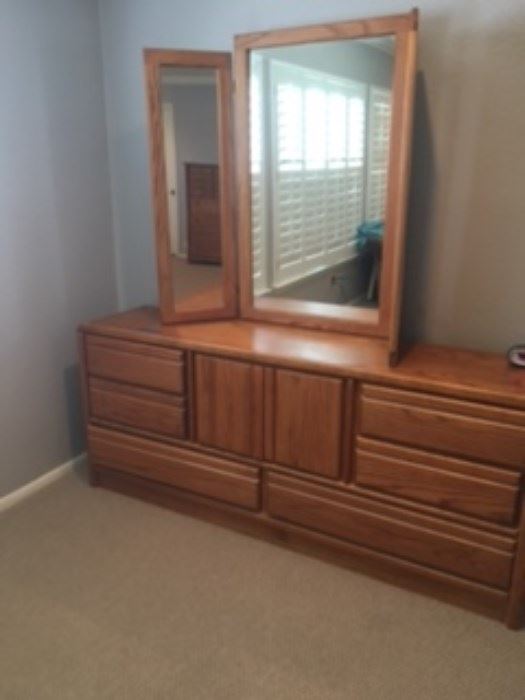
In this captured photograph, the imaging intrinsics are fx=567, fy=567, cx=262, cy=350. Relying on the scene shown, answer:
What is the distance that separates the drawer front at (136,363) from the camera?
83.5 inches

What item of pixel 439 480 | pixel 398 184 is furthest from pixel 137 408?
pixel 398 184

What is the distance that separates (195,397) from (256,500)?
441 mm

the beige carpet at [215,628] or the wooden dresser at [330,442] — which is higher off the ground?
the wooden dresser at [330,442]

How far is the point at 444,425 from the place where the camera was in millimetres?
1679

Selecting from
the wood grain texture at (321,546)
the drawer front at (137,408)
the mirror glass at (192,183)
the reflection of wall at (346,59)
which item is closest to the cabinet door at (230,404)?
the drawer front at (137,408)

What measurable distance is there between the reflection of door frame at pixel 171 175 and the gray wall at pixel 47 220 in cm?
53

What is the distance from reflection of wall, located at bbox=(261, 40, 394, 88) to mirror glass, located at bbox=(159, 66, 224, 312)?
327mm

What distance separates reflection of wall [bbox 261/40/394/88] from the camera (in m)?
1.86

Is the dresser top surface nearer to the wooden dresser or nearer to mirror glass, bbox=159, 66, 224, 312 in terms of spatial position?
the wooden dresser

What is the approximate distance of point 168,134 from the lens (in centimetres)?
212

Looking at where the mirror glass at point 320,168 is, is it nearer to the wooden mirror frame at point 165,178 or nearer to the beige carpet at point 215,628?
the wooden mirror frame at point 165,178

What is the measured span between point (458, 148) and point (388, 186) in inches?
10.0

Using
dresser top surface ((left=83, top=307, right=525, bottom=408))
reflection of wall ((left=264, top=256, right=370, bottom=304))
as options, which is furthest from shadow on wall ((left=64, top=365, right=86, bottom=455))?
reflection of wall ((left=264, top=256, right=370, bottom=304))

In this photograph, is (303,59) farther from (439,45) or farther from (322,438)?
(322,438)
